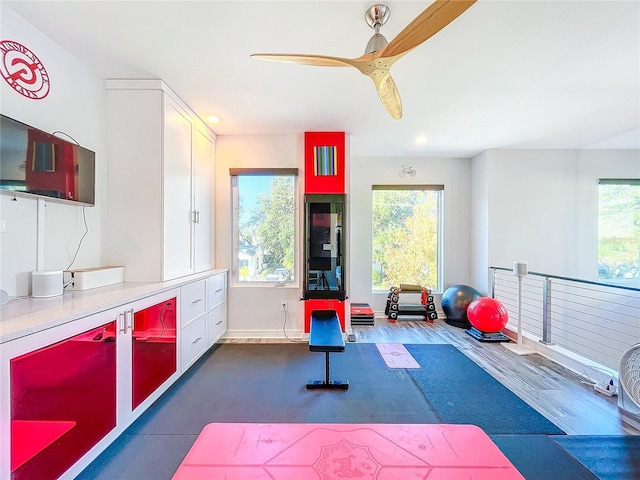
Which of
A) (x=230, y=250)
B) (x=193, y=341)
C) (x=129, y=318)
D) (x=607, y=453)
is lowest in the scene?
(x=607, y=453)

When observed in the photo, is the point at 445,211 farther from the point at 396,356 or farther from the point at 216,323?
the point at 216,323

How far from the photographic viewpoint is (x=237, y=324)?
3.50 m

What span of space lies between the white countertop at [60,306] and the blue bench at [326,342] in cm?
132

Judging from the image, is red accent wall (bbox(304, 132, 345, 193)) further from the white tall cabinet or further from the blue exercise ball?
the blue exercise ball

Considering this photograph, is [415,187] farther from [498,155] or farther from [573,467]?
[573,467]

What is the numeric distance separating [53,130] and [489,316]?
475cm

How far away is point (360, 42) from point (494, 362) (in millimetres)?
3330

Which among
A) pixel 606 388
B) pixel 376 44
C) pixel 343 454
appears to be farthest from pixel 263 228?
pixel 606 388

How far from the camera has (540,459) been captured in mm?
1596

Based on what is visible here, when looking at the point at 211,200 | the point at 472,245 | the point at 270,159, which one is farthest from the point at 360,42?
the point at 472,245

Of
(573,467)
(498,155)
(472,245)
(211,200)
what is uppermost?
(498,155)

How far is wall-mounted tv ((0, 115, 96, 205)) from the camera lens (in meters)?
1.54

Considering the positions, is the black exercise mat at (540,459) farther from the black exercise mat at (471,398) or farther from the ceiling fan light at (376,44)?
the ceiling fan light at (376,44)

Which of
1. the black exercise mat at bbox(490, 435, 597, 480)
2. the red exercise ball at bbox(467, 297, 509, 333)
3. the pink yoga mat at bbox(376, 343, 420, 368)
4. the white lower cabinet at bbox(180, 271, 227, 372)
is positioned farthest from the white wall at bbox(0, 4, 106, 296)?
the red exercise ball at bbox(467, 297, 509, 333)
